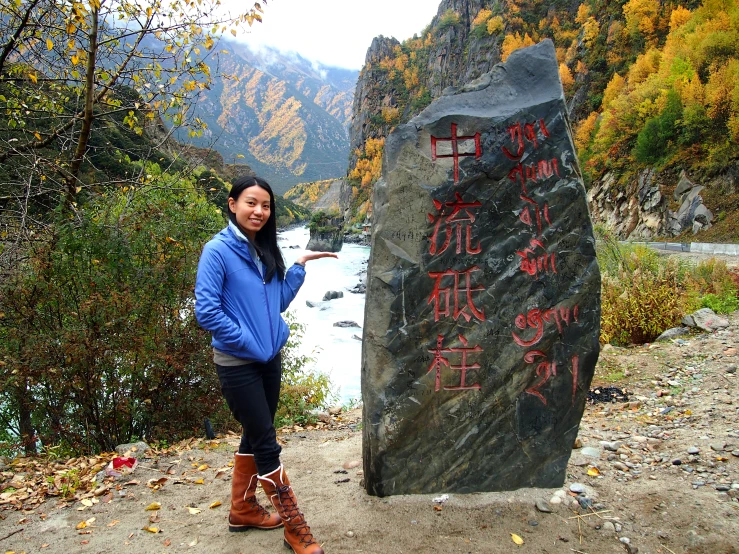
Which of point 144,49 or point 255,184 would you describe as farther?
point 144,49

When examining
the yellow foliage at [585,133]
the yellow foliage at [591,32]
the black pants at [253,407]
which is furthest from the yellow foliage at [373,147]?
the black pants at [253,407]

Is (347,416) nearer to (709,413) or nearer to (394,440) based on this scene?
(394,440)

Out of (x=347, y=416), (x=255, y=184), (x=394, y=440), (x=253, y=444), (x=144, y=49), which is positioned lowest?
(x=347, y=416)

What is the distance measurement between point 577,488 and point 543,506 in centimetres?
34

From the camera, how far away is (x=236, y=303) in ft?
7.98

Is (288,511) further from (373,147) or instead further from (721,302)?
(373,147)

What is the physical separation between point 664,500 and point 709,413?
1.76 meters

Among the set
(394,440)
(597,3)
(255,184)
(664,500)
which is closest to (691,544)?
(664,500)

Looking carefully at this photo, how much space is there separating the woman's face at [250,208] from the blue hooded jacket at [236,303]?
10cm

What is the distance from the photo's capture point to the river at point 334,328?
1162 centimetres

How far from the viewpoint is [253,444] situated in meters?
2.48

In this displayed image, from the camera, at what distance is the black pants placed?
94.8 inches

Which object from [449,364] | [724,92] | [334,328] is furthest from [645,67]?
[449,364]

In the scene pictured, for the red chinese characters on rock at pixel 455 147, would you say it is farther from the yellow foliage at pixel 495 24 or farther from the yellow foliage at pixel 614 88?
the yellow foliage at pixel 495 24
